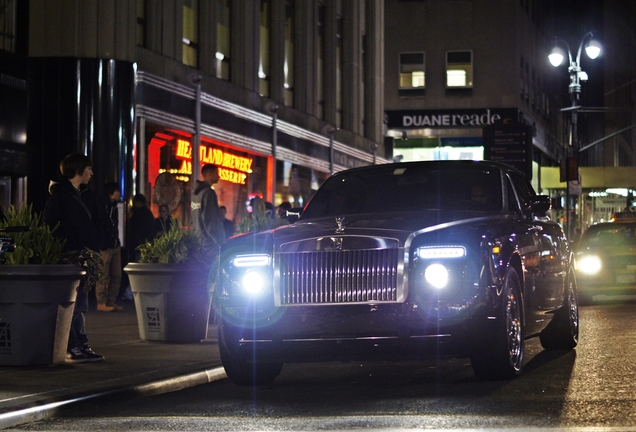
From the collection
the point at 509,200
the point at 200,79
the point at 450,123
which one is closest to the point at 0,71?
the point at 200,79

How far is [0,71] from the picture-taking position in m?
20.6

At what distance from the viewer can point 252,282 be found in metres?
9.76

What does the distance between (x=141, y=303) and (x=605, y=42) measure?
96.6 metres

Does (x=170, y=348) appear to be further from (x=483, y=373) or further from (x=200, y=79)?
(x=200, y=79)

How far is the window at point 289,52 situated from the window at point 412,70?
1027 inches

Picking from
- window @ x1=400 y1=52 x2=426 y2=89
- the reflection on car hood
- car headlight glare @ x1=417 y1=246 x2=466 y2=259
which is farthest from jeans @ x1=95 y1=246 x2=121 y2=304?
window @ x1=400 y1=52 x2=426 y2=89

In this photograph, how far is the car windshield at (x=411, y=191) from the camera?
11.1 meters

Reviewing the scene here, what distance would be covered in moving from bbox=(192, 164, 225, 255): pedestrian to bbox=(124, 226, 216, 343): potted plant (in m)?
1.78

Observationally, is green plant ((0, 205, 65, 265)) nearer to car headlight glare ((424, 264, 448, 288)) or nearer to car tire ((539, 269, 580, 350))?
car headlight glare ((424, 264, 448, 288))

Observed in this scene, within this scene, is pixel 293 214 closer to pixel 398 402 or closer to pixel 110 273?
pixel 398 402

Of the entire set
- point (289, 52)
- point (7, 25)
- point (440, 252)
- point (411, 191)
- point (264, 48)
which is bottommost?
point (440, 252)

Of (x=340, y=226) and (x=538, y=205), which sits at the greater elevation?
(x=538, y=205)

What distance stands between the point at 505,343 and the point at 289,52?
24569 mm

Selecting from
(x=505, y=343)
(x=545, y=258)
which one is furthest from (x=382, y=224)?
(x=545, y=258)
